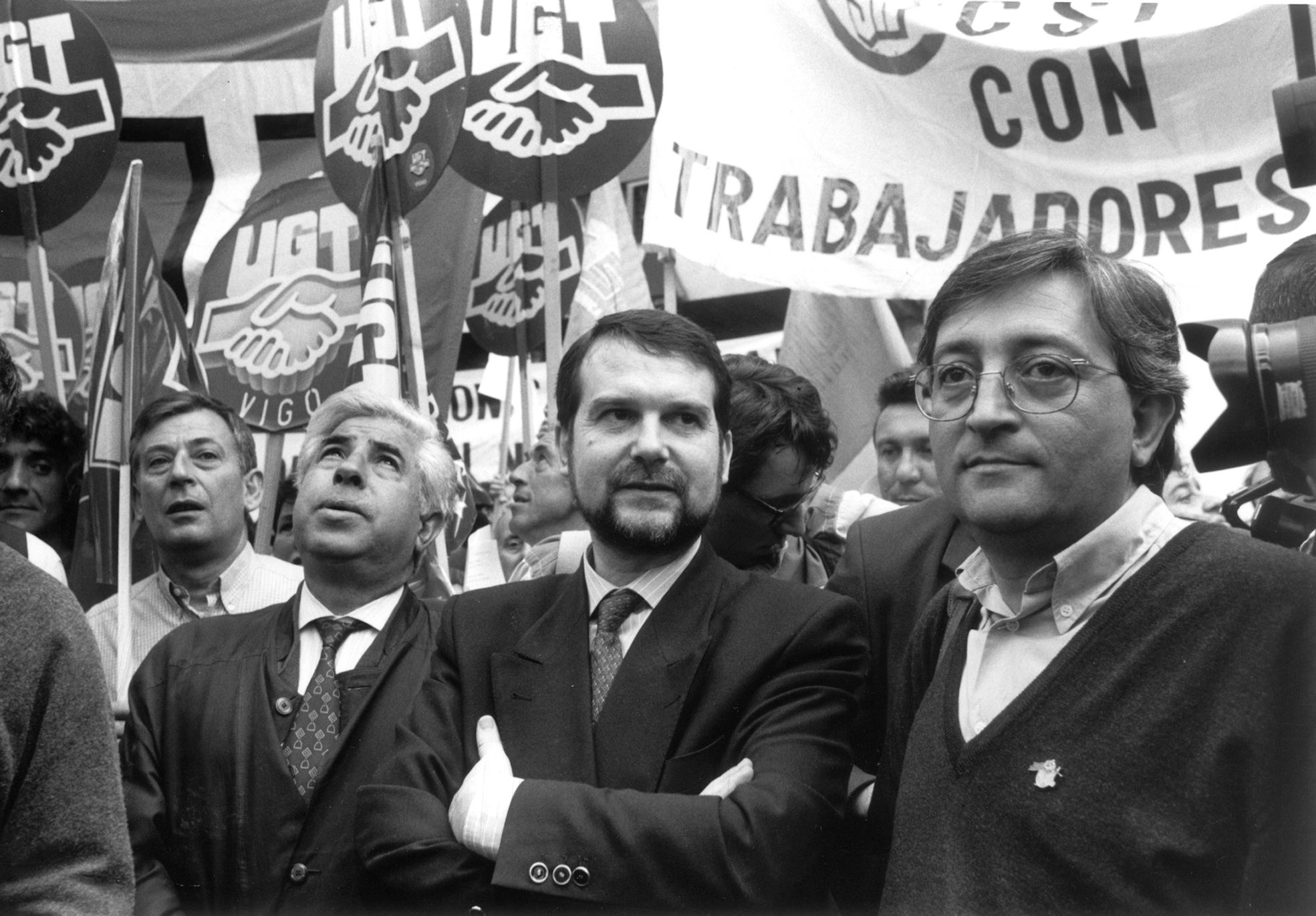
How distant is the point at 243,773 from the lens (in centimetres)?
291

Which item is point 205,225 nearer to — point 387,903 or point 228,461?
point 228,461

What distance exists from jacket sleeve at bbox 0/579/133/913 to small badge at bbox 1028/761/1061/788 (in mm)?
1187

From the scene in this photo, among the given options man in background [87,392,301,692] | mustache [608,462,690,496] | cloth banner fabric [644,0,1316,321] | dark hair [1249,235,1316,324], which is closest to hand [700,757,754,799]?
mustache [608,462,690,496]

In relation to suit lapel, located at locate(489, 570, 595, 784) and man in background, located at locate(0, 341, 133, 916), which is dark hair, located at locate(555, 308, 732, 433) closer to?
suit lapel, located at locate(489, 570, 595, 784)

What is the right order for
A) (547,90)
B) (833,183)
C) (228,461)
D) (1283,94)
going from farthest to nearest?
A: (833,183) → (547,90) → (228,461) → (1283,94)

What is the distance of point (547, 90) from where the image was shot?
15.3 feet

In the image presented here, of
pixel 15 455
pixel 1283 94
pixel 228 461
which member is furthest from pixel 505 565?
pixel 1283 94

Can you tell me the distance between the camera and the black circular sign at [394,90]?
14.7 ft

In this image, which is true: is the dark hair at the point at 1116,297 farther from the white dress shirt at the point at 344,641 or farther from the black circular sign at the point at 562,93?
the black circular sign at the point at 562,93

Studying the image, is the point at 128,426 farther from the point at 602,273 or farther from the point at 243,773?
the point at 602,273

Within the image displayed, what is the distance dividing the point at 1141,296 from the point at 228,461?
9.69ft

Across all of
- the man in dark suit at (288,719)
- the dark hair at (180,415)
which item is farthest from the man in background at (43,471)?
the man in dark suit at (288,719)

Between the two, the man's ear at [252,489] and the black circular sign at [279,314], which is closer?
the man's ear at [252,489]

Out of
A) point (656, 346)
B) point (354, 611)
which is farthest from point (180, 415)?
point (656, 346)
